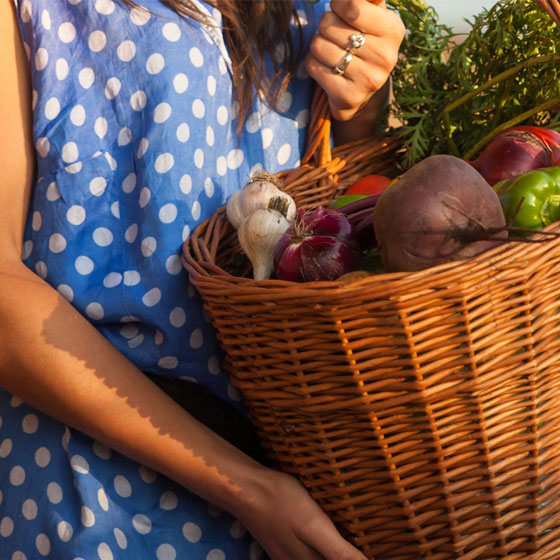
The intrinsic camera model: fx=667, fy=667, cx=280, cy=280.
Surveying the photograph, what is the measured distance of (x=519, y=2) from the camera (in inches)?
39.9

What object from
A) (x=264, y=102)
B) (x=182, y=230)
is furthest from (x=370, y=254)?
(x=264, y=102)

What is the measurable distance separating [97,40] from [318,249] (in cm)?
43

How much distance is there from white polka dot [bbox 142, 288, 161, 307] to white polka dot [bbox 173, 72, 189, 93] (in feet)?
0.86

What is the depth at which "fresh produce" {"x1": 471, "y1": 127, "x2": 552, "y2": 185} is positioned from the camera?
836mm

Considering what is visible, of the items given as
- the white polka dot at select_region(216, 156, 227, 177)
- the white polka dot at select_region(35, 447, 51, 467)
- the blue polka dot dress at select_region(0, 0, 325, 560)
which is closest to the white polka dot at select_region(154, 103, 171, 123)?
the blue polka dot dress at select_region(0, 0, 325, 560)

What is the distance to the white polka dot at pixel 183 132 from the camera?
0.86 meters

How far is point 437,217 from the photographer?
0.64 metres

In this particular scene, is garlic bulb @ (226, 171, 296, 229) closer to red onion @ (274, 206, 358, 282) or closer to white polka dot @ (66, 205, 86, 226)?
red onion @ (274, 206, 358, 282)

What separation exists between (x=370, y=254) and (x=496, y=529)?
0.33 meters

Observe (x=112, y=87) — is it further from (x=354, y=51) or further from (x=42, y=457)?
(x=42, y=457)

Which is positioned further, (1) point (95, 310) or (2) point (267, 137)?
(2) point (267, 137)

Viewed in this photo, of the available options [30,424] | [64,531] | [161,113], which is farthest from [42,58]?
[64,531]

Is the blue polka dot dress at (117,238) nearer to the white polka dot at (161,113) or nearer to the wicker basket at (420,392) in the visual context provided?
Result: the white polka dot at (161,113)

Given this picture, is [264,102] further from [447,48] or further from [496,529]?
[496,529]
